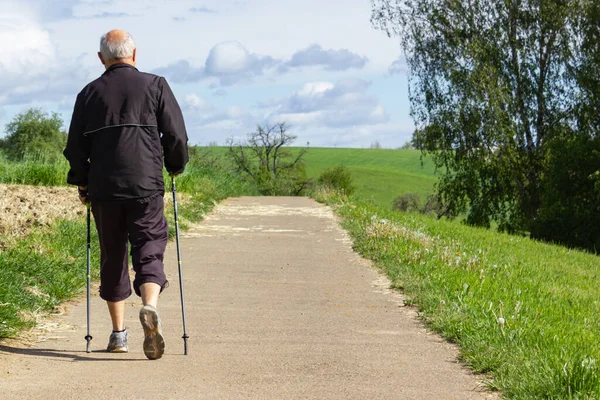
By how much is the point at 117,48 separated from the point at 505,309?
4.17m

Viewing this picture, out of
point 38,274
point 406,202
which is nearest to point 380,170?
point 406,202

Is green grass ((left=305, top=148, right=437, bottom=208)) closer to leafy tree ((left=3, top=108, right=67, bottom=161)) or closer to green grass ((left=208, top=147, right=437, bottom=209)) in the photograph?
green grass ((left=208, top=147, right=437, bottom=209))

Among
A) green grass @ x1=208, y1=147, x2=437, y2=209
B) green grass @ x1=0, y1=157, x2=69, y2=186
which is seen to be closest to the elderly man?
green grass @ x1=0, y1=157, x2=69, y2=186

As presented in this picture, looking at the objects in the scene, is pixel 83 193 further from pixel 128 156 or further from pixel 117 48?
pixel 117 48

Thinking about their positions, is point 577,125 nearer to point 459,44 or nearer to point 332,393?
point 459,44

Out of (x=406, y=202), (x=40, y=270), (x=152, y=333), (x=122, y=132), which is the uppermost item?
(x=122, y=132)

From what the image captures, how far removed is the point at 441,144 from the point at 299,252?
84.1 feet

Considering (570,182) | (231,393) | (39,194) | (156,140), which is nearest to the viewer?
(231,393)

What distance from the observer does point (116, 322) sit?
6465mm

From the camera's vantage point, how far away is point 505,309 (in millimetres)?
8000

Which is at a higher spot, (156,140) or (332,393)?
(156,140)

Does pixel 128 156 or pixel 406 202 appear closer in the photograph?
pixel 128 156

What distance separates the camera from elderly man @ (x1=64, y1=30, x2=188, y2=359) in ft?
19.9

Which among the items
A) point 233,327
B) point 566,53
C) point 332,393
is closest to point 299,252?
point 233,327
